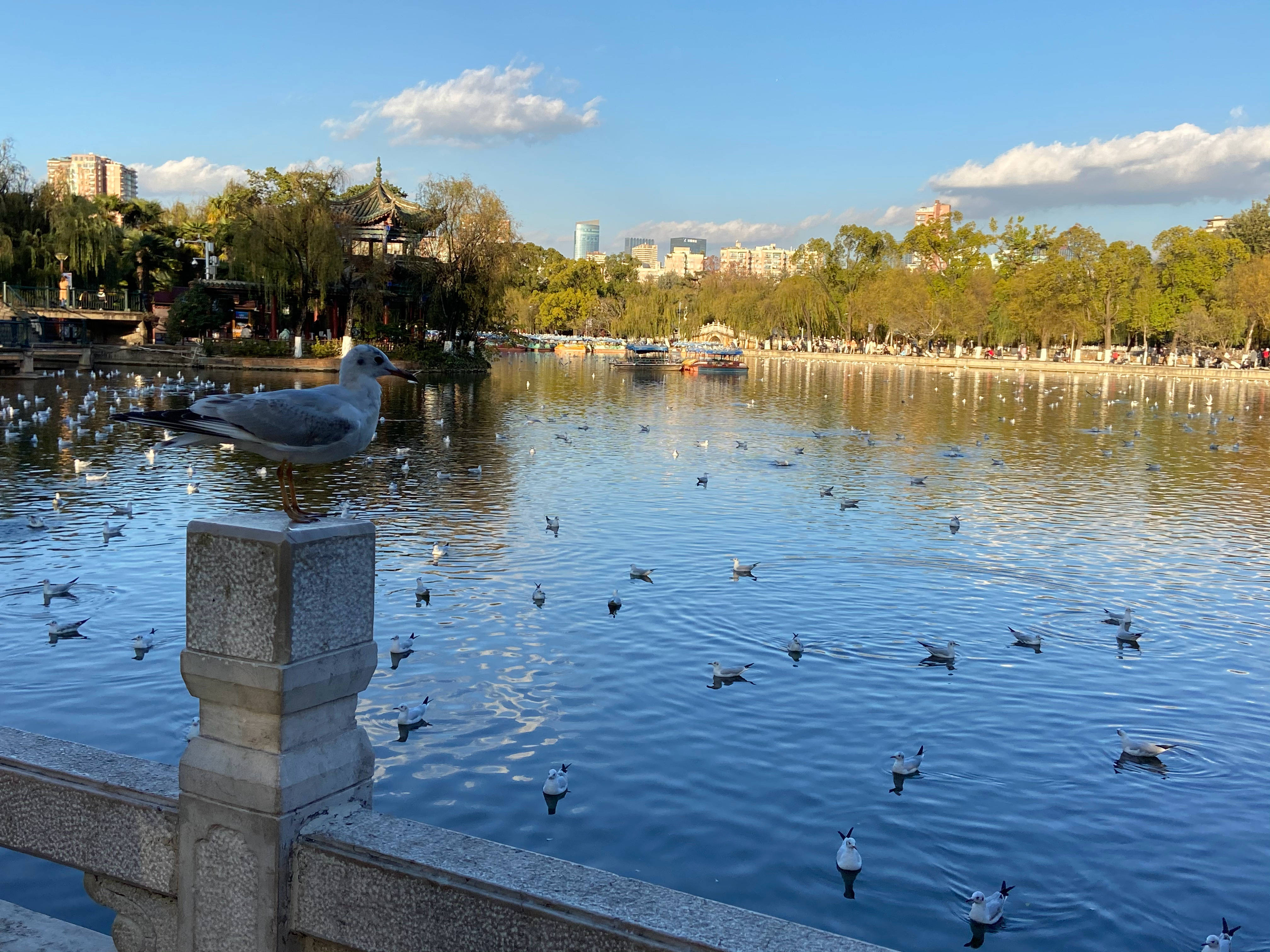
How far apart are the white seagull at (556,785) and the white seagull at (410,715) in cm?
138

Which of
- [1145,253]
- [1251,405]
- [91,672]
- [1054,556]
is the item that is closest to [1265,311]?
[1145,253]

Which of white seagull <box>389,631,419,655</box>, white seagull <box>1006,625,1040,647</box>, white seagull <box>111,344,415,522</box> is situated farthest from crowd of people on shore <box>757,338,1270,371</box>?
white seagull <box>111,344,415,522</box>

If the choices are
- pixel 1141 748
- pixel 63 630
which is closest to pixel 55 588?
pixel 63 630

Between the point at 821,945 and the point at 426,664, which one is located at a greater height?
the point at 821,945

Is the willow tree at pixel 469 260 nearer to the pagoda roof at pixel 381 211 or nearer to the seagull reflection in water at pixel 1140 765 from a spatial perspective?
the pagoda roof at pixel 381 211

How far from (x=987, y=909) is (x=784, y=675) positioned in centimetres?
375

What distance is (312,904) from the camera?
9.28 feet

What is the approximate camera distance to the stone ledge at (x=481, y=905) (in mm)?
2385

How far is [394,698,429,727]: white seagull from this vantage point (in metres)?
7.64

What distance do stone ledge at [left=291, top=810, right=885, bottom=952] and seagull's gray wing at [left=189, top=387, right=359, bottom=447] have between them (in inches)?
57.0

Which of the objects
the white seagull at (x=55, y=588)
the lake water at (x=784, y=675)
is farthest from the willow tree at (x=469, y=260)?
the white seagull at (x=55, y=588)

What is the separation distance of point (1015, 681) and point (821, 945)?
7.37 meters

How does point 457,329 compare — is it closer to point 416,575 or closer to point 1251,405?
point 1251,405

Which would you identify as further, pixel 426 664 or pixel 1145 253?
pixel 1145 253
